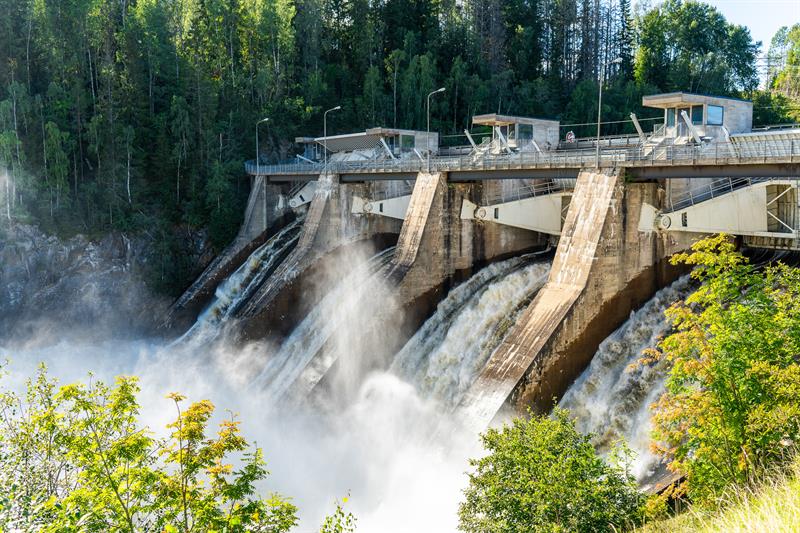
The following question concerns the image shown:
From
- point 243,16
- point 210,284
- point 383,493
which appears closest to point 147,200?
point 210,284

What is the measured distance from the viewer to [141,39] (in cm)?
4525

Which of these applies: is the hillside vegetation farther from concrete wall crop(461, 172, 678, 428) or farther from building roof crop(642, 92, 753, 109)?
building roof crop(642, 92, 753, 109)

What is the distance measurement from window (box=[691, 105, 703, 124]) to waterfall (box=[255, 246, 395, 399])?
41.7 feet

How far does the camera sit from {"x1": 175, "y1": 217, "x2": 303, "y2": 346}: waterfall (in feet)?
113

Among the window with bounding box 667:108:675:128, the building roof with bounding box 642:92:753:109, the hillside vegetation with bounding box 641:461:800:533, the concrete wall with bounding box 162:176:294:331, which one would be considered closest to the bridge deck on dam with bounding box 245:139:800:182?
the window with bounding box 667:108:675:128

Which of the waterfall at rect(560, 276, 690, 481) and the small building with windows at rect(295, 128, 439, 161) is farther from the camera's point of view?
the small building with windows at rect(295, 128, 439, 161)

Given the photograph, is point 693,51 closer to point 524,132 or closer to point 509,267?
point 524,132

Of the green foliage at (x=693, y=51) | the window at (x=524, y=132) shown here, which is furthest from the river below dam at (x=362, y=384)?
the green foliage at (x=693, y=51)

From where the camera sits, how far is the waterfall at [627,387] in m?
17.4

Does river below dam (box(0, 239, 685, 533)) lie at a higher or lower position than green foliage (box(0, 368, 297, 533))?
lower

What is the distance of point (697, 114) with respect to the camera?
2417cm

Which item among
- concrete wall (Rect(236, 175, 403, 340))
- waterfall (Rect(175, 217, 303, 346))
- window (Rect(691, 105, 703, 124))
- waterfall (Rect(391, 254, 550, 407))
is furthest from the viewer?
waterfall (Rect(175, 217, 303, 346))

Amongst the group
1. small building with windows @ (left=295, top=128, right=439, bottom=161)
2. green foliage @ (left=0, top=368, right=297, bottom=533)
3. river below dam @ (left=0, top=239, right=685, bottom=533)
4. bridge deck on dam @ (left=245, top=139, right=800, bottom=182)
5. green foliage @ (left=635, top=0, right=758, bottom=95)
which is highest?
green foliage @ (left=635, top=0, right=758, bottom=95)

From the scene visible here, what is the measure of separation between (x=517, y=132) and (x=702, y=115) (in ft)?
36.3
